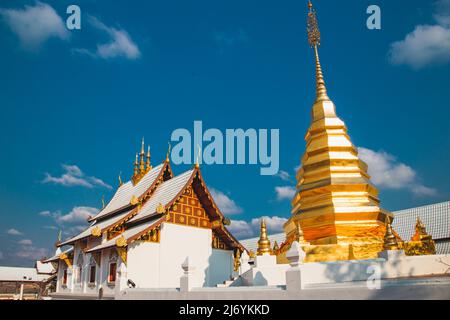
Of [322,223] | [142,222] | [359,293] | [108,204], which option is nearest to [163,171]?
[142,222]

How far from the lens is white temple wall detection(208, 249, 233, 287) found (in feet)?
66.7

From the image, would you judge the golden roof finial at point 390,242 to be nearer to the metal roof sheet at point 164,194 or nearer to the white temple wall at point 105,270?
the metal roof sheet at point 164,194

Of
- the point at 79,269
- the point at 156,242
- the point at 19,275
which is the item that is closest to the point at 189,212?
the point at 156,242

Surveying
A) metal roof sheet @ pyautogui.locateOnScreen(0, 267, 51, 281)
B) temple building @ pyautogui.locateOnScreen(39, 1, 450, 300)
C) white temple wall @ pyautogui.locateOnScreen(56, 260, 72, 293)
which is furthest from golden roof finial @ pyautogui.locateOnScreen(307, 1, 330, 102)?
metal roof sheet @ pyautogui.locateOnScreen(0, 267, 51, 281)

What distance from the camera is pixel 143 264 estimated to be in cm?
1761

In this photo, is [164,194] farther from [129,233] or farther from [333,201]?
[333,201]

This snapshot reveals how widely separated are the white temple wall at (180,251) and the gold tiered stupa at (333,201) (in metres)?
5.62

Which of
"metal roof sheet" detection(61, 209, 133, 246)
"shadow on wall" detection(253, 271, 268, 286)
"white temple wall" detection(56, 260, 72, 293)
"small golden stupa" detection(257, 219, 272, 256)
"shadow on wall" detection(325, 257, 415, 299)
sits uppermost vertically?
"metal roof sheet" detection(61, 209, 133, 246)

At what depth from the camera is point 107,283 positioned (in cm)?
1794

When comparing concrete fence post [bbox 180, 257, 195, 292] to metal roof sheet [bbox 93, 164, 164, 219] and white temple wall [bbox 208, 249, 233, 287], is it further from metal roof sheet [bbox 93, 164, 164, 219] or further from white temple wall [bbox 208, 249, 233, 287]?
metal roof sheet [bbox 93, 164, 164, 219]

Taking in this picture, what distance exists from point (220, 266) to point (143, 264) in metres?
4.89

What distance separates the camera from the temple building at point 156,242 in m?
17.6

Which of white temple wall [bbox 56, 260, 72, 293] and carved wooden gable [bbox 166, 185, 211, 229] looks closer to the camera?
carved wooden gable [bbox 166, 185, 211, 229]

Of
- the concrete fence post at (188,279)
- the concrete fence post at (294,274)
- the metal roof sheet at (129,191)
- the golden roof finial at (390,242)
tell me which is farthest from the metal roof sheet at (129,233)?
the golden roof finial at (390,242)
